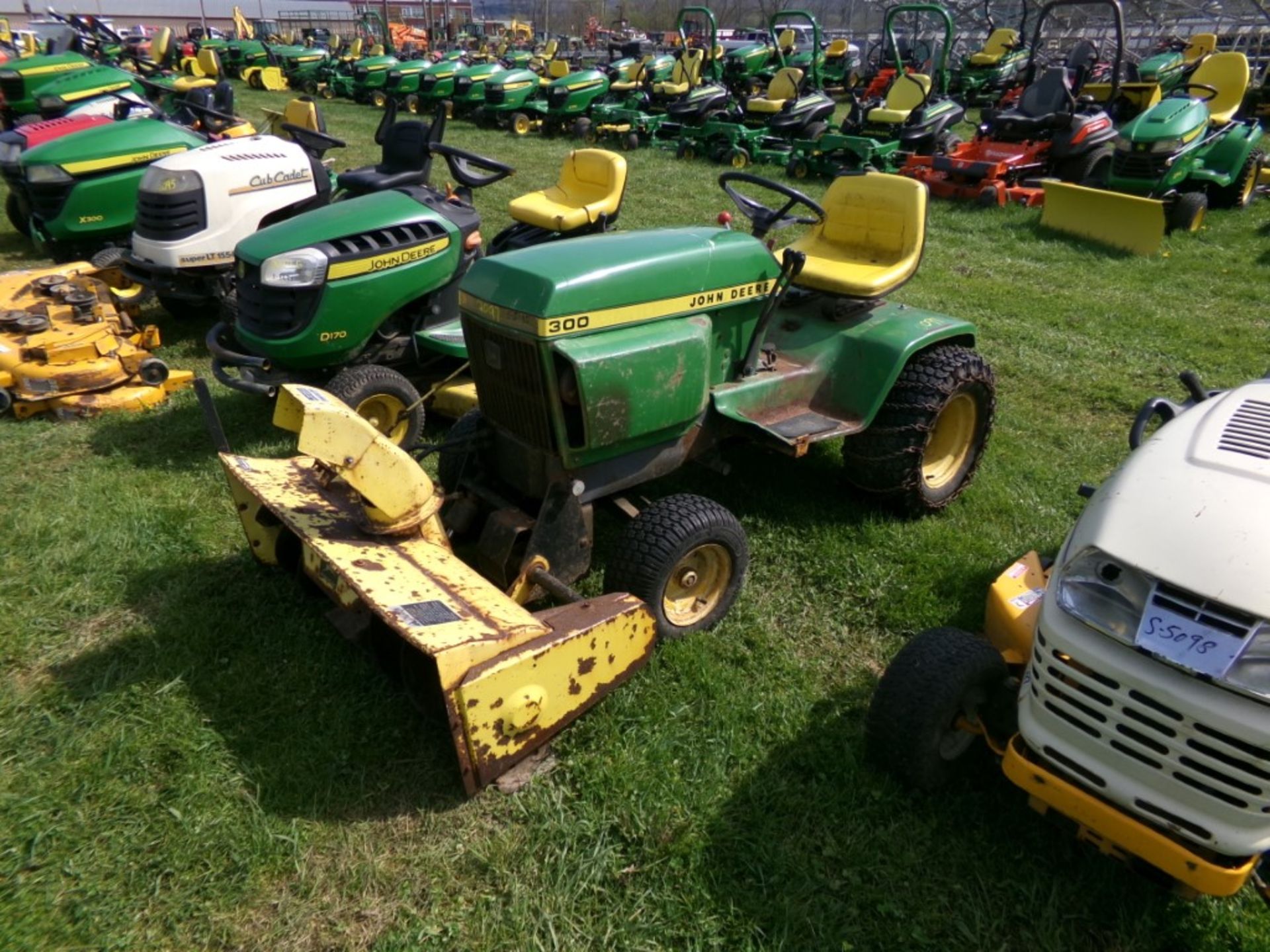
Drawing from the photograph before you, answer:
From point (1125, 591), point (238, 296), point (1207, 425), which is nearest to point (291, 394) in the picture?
point (238, 296)

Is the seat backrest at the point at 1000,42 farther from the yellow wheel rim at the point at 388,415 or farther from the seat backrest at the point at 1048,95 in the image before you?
the yellow wheel rim at the point at 388,415

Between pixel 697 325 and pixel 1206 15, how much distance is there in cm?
2788

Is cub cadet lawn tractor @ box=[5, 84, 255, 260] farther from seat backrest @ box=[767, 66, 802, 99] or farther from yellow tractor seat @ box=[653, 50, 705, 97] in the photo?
yellow tractor seat @ box=[653, 50, 705, 97]

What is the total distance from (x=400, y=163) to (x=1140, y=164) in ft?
22.9

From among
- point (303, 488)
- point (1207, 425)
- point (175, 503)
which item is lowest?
point (175, 503)

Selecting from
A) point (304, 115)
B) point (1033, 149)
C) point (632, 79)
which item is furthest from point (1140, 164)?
point (632, 79)

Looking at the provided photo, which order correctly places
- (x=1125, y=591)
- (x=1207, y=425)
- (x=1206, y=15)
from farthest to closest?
(x=1206, y=15)
(x=1207, y=425)
(x=1125, y=591)

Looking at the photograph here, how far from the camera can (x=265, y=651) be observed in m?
2.90

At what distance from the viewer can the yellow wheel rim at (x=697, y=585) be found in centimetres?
297

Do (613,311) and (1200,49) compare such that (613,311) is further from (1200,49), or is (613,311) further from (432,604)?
(1200,49)

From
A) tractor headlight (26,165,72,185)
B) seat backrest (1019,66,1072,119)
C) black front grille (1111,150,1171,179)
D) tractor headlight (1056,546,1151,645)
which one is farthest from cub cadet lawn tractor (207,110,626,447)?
seat backrest (1019,66,1072,119)

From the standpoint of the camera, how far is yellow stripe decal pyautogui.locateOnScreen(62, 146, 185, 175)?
19.2 ft

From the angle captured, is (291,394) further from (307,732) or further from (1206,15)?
(1206,15)

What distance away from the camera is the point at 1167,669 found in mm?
1662
